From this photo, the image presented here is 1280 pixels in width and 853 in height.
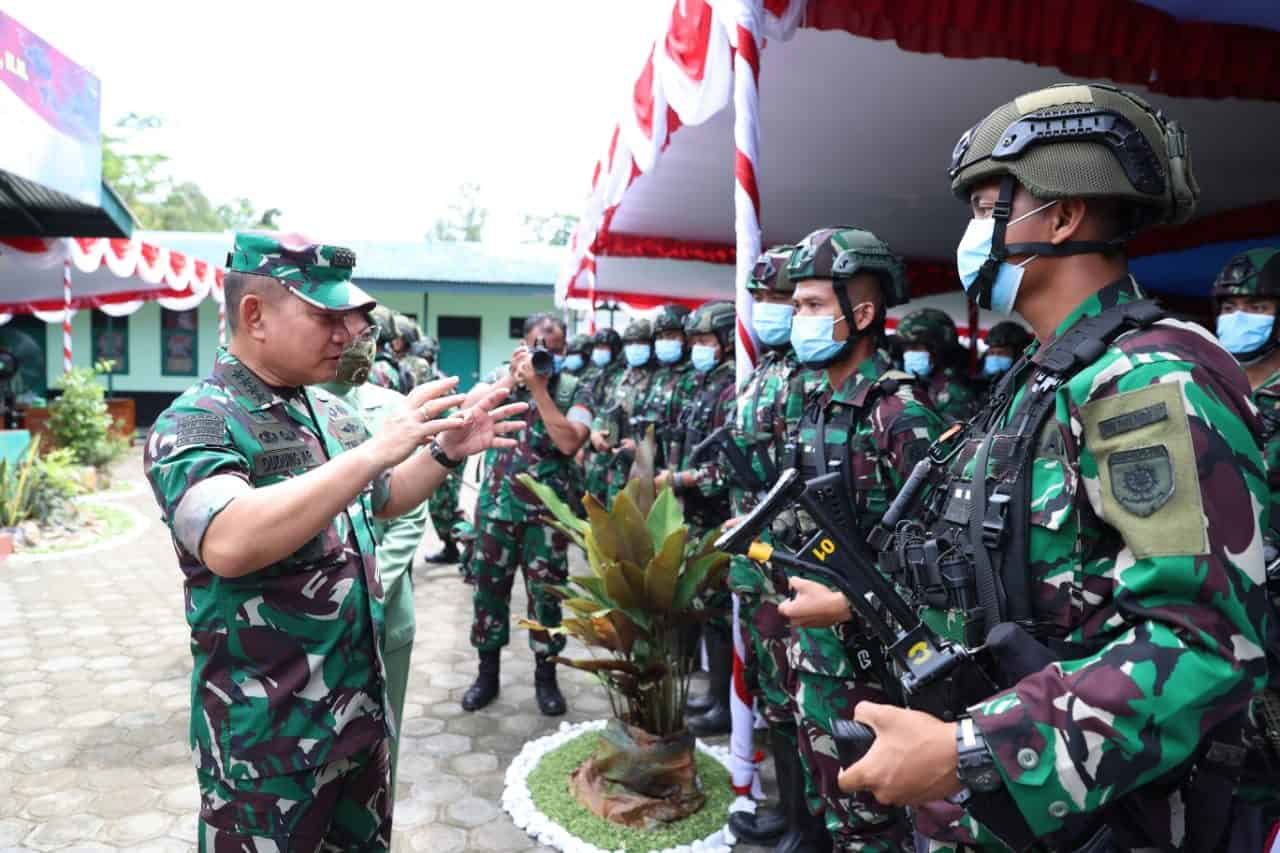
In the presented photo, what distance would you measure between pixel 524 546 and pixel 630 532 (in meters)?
1.60

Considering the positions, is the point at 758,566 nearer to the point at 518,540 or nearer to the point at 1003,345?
the point at 518,540

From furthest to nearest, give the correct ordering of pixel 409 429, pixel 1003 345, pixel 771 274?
pixel 1003 345 → pixel 771 274 → pixel 409 429

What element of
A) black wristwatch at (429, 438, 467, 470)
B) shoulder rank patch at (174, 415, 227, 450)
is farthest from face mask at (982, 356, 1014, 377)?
shoulder rank patch at (174, 415, 227, 450)

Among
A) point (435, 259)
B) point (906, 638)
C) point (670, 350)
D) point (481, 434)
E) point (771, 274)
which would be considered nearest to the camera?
point (906, 638)

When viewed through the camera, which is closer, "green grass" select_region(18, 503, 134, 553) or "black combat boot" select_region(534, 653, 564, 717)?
"black combat boot" select_region(534, 653, 564, 717)

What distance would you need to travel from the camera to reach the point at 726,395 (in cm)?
496

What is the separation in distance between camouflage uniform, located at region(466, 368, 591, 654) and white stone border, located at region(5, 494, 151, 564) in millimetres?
5754

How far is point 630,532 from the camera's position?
10.5 feet

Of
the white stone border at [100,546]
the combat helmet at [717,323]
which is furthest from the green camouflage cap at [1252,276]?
the white stone border at [100,546]

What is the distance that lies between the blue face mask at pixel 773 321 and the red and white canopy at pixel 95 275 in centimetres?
628

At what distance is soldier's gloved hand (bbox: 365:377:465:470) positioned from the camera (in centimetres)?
169

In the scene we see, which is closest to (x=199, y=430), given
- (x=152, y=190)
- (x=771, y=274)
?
(x=771, y=274)

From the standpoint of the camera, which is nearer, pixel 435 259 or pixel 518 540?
pixel 518 540

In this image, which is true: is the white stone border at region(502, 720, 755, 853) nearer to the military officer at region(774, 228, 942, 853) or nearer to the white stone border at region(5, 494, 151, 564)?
the military officer at region(774, 228, 942, 853)
